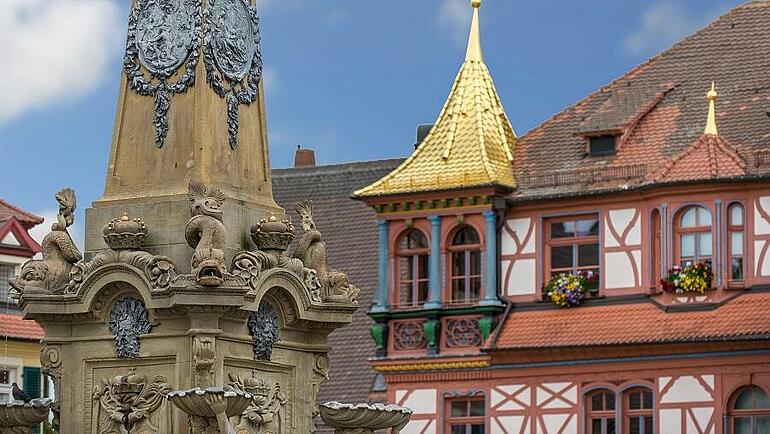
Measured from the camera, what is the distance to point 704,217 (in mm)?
44281

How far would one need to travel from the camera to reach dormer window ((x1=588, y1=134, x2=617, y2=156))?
4669 cm

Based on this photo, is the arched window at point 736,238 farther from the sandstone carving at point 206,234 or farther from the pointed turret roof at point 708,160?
the sandstone carving at point 206,234

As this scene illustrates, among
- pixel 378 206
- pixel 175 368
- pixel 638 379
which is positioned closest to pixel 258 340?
pixel 175 368

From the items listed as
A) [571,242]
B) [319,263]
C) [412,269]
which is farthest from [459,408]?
[319,263]

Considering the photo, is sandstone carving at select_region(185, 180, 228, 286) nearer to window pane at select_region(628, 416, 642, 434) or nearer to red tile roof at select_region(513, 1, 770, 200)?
→ red tile roof at select_region(513, 1, 770, 200)

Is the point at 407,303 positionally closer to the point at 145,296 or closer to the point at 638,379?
the point at 638,379

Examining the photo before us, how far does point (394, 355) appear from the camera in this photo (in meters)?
47.6

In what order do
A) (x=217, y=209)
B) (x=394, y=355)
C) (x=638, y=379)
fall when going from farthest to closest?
(x=394, y=355) → (x=638, y=379) → (x=217, y=209)

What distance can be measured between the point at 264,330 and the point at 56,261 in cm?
178

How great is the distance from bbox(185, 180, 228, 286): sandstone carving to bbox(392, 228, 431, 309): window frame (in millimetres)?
28147

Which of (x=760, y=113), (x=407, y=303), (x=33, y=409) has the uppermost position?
(x=760, y=113)

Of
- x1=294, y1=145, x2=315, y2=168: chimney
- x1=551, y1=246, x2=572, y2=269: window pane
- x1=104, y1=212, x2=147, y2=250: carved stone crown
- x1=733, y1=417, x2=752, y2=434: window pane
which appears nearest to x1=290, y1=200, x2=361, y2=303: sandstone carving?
x1=104, y1=212, x2=147, y2=250: carved stone crown

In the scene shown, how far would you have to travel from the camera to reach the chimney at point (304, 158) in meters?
61.7

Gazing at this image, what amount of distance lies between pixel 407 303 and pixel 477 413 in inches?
104
